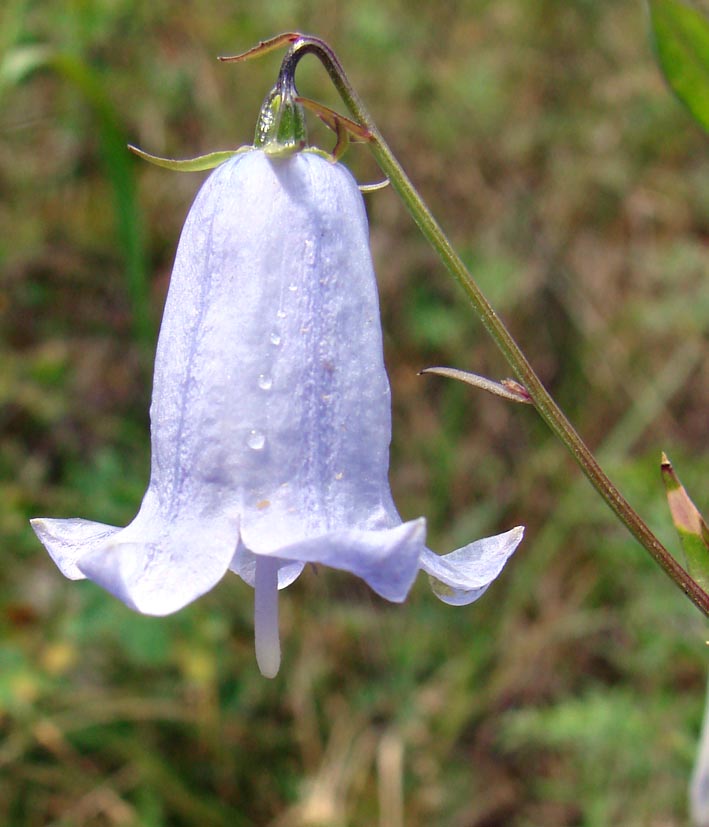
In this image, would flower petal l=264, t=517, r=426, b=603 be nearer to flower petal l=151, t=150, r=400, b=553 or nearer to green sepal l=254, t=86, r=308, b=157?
flower petal l=151, t=150, r=400, b=553

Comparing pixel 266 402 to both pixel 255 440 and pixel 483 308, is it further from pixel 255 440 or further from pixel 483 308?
pixel 483 308

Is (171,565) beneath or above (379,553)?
beneath

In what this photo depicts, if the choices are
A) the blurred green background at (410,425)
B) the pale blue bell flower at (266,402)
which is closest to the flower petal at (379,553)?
the pale blue bell flower at (266,402)

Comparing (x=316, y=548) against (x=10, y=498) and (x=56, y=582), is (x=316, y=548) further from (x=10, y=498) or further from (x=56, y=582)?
(x=56, y=582)

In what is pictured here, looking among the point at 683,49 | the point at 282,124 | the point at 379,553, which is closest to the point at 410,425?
the point at 683,49

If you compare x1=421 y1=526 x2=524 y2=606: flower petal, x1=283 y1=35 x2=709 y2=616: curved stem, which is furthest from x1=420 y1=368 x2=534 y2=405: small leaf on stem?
x1=421 y1=526 x2=524 y2=606: flower petal
